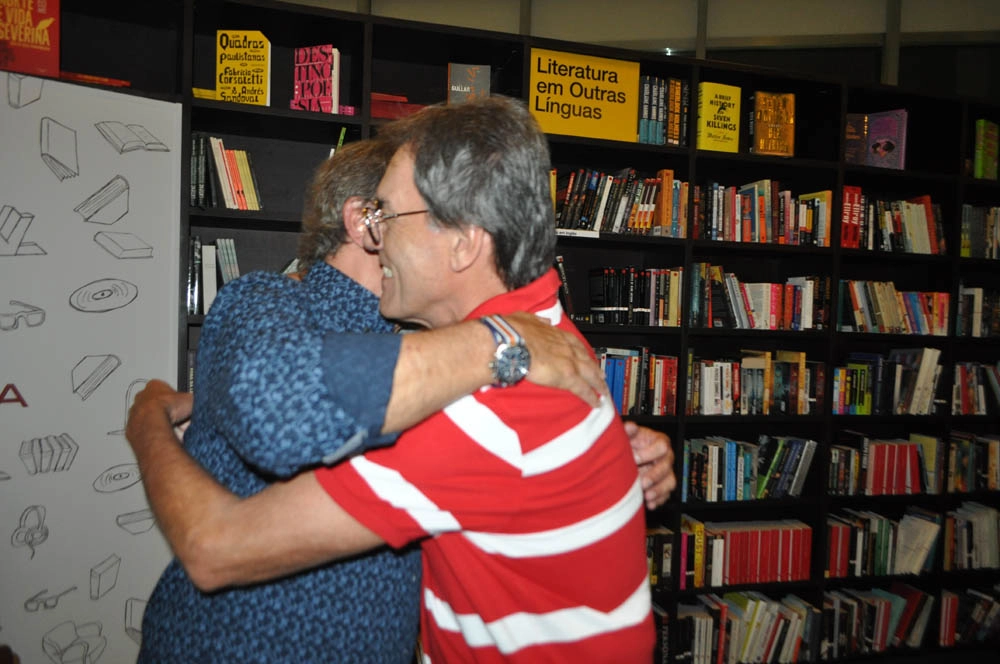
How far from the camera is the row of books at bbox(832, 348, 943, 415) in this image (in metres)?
3.06

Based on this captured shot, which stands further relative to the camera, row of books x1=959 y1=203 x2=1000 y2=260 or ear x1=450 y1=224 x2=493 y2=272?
row of books x1=959 y1=203 x2=1000 y2=260

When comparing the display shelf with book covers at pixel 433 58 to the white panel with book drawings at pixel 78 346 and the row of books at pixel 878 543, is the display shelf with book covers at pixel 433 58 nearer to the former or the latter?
the white panel with book drawings at pixel 78 346

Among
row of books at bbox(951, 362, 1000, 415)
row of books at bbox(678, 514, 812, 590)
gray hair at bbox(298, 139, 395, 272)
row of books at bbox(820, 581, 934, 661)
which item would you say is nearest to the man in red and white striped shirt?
gray hair at bbox(298, 139, 395, 272)

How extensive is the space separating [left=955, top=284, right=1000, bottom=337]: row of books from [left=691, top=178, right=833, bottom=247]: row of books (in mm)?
909

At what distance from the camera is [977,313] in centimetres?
321

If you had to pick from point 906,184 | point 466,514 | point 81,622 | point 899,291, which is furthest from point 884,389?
point 81,622

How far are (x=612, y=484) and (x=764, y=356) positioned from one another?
7.82 feet

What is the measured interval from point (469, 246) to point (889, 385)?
9.93 feet

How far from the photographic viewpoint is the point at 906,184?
325cm

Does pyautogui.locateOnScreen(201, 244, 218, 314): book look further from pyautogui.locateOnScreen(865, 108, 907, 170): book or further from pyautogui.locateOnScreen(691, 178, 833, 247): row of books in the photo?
pyautogui.locateOnScreen(865, 108, 907, 170): book

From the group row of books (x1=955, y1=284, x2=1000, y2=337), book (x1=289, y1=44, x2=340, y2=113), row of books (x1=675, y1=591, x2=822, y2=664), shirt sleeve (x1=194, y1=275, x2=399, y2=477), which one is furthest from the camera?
→ row of books (x1=955, y1=284, x2=1000, y2=337)

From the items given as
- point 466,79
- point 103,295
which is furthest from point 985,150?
point 103,295

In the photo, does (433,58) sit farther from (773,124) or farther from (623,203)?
(773,124)

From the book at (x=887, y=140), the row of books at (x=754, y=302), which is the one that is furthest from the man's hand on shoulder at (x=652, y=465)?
the book at (x=887, y=140)
